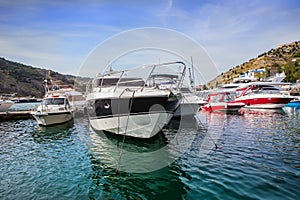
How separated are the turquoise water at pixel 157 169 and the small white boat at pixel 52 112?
4890mm

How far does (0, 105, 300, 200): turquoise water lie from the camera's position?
16.3ft

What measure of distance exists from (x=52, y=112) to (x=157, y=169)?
12181 millimetres

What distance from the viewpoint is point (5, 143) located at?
425 inches

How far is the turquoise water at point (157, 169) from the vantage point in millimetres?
4969

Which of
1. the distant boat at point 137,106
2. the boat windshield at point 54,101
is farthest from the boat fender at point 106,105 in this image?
the boat windshield at point 54,101

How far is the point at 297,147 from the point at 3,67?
129363 millimetres

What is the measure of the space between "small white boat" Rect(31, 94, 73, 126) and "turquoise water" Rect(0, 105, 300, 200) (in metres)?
4.89

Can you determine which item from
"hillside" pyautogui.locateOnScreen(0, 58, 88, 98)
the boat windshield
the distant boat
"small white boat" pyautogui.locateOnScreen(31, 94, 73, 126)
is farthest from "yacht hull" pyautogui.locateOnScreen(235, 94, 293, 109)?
"hillside" pyautogui.locateOnScreen(0, 58, 88, 98)

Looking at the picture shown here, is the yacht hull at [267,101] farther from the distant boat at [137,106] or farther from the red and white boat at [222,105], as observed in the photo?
the distant boat at [137,106]

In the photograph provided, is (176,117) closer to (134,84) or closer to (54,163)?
(134,84)

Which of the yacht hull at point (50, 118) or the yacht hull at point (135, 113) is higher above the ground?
the yacht hull at point (135, 113)

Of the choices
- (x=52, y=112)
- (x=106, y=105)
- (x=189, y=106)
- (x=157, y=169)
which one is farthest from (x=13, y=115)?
(x=157, y=169)

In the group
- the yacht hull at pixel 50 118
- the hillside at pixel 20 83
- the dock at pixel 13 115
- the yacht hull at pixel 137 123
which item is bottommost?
the dock at pixel 13 115

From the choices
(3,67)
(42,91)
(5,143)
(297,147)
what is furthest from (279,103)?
(3,67)
